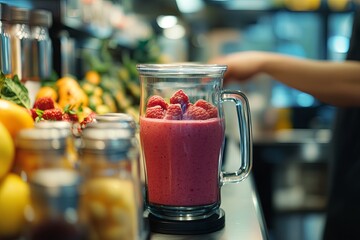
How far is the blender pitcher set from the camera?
0.77 metres

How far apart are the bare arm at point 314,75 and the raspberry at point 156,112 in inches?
31.7

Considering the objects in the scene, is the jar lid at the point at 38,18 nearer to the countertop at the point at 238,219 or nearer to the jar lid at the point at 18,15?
the jar lid at the point at 18,15

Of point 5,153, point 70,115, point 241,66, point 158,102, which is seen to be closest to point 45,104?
point 70,115

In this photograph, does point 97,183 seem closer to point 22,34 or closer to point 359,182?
point 22,34

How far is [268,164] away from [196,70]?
2.91 meters

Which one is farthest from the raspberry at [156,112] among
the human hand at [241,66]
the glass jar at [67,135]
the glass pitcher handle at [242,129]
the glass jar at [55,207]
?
the human hand at [241,66]

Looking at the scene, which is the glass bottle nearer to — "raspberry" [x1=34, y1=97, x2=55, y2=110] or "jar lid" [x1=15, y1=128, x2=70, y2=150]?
"raspberry" [x1=34, y1=97, x2=55, y2=110]

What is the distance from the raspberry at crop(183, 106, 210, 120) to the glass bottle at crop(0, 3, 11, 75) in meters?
0.43

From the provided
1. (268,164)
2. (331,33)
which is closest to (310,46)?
(331,33)

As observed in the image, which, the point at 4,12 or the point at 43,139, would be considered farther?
the point at 4,12

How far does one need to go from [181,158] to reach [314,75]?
3.13ft

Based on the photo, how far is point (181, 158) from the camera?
776 millimetres

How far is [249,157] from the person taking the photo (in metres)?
0.89

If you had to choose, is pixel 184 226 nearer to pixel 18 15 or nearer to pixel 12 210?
pixel 12 210
